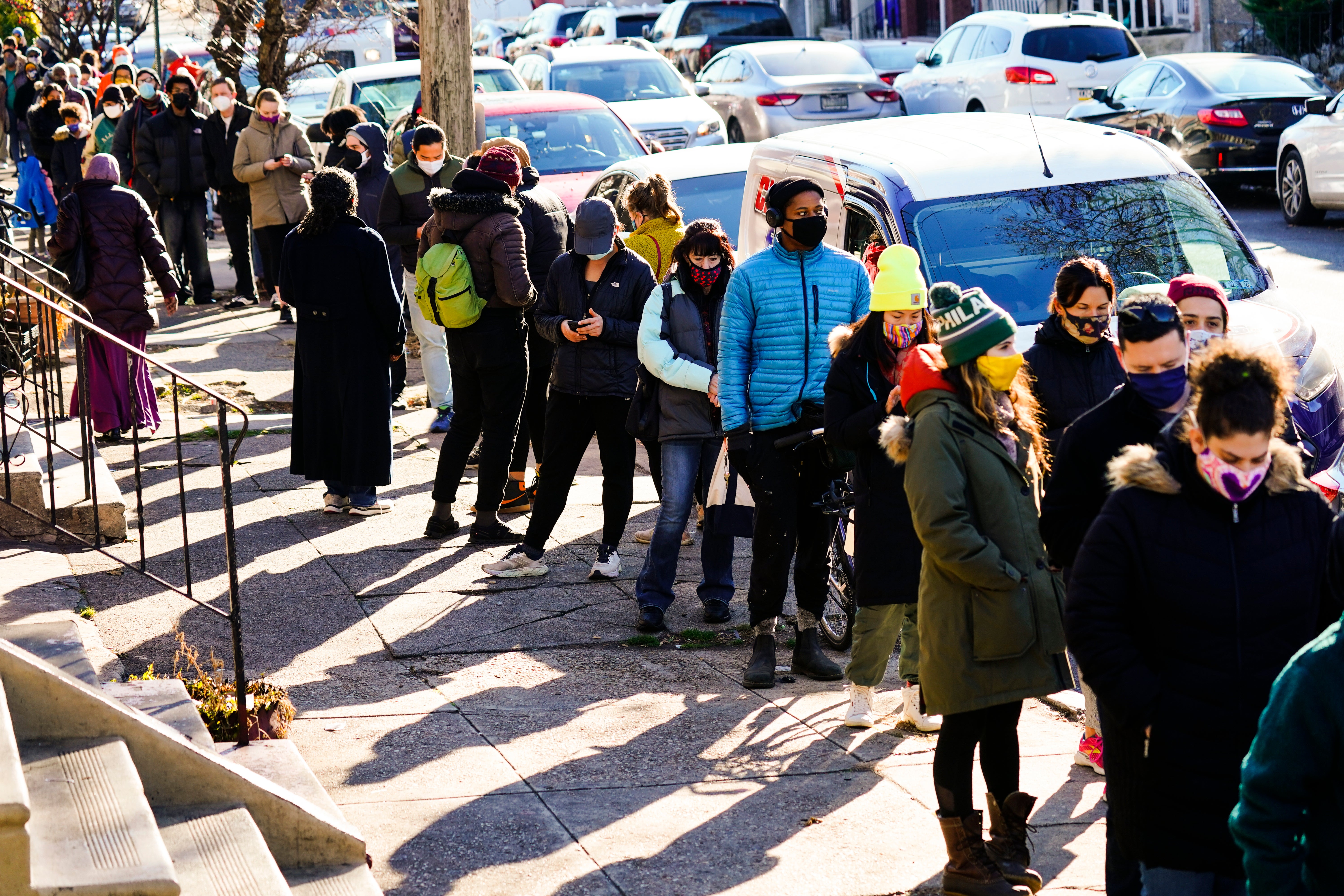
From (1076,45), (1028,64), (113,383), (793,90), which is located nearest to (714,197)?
(113,383)

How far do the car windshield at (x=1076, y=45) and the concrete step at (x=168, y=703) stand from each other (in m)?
19.2

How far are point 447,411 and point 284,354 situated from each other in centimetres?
303

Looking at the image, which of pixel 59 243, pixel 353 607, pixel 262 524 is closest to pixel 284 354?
pixel 59 243

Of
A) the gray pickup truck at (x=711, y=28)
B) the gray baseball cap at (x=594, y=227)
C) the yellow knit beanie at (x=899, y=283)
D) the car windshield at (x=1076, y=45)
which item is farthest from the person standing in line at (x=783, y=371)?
the gray pickup truck at (x=711, y=28)

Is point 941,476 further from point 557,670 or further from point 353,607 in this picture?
point 353,607

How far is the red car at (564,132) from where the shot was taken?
48.2 ft

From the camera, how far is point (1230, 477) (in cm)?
336

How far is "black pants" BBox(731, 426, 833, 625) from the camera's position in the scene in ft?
21.0

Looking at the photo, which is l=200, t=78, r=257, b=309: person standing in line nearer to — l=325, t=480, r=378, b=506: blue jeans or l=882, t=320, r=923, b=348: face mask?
l=325, t=480, r=378, b=506: blue jeans

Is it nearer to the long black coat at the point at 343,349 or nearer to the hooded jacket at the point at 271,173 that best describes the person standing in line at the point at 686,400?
the long black coat at the point at 343,349

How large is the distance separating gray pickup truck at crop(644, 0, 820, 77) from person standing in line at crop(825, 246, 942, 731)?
22.0 meters

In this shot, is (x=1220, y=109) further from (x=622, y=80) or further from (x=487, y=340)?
(x=487, y=340)

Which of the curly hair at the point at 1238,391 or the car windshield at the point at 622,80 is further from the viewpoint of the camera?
the car windshield at the point at 622,80

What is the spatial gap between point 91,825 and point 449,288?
4370 millimetres
